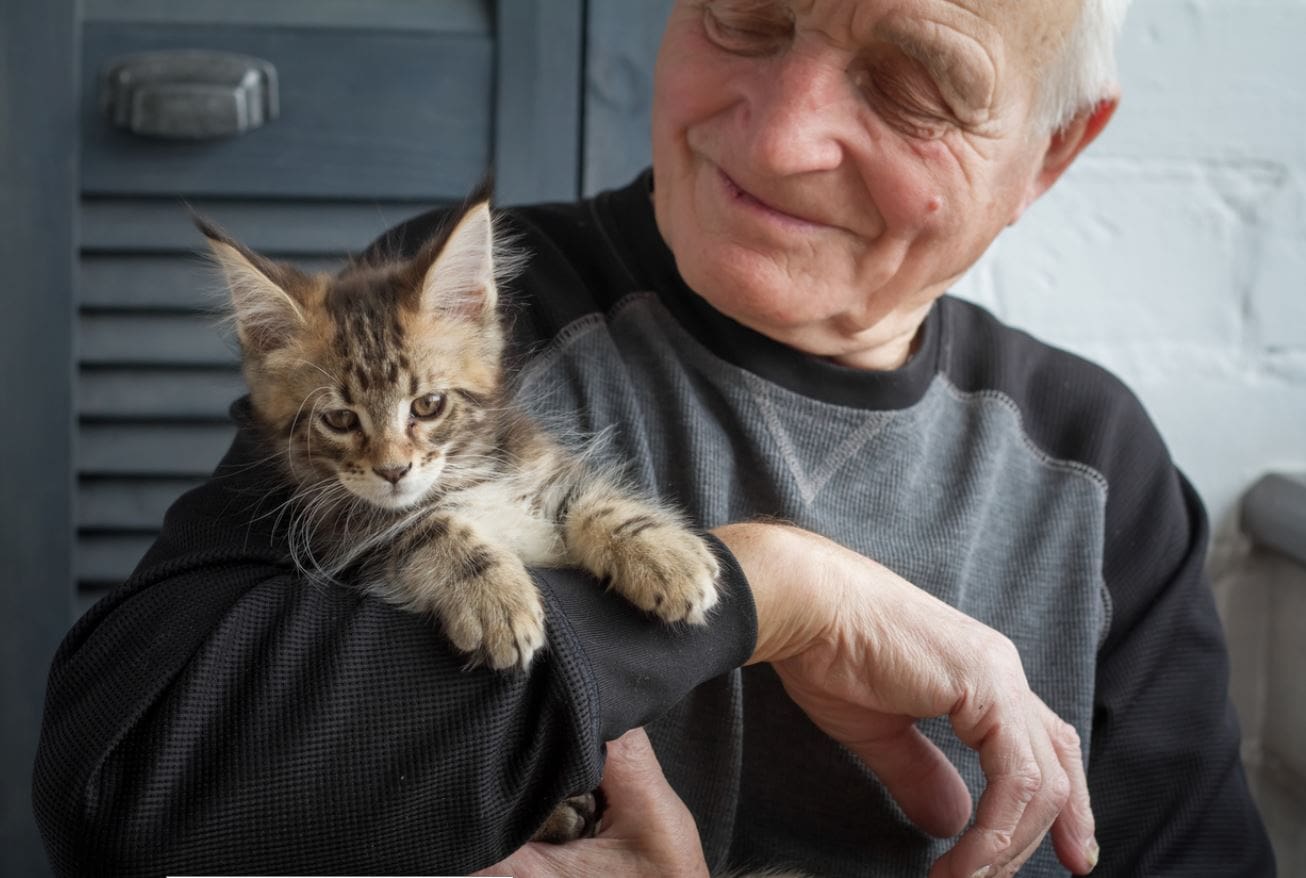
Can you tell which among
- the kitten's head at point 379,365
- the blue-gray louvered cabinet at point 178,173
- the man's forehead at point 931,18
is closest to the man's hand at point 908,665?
the kitten's head at point 379,365

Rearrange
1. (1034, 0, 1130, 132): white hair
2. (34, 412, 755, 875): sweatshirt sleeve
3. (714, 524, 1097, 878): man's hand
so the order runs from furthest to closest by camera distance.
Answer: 1. (1034, 0, 1130, 132): white hair
2. (714, 524, 1097, 878): man's hand
3. (34, 412, 755, 875): sweatshirt sleeve

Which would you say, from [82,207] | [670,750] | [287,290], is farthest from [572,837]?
[82,207]

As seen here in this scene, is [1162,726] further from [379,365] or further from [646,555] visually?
[379,365]

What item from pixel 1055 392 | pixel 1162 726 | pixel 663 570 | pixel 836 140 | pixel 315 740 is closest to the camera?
pixel 315 740

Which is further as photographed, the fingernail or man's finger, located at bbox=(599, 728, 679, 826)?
the fingernail

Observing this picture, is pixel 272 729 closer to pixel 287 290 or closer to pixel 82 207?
pixel 287 290

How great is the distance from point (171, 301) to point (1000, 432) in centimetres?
122

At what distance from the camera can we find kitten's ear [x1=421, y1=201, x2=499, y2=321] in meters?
1.21

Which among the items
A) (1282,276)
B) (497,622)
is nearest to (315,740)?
(497,622)

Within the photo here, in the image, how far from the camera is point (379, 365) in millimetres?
1251

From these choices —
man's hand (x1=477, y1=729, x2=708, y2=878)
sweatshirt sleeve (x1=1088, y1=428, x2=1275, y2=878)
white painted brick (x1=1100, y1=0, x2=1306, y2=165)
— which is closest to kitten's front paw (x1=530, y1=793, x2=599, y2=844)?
man's hand (x1=477, y1=729, x2=708, y2=878)

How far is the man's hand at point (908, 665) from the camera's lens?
3.79ft

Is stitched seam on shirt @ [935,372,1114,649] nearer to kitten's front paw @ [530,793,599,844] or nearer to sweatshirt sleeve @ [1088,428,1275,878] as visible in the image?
sweatshirt sleeve @ [1088,428,1275,878]

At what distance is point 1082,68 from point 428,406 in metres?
0.84
